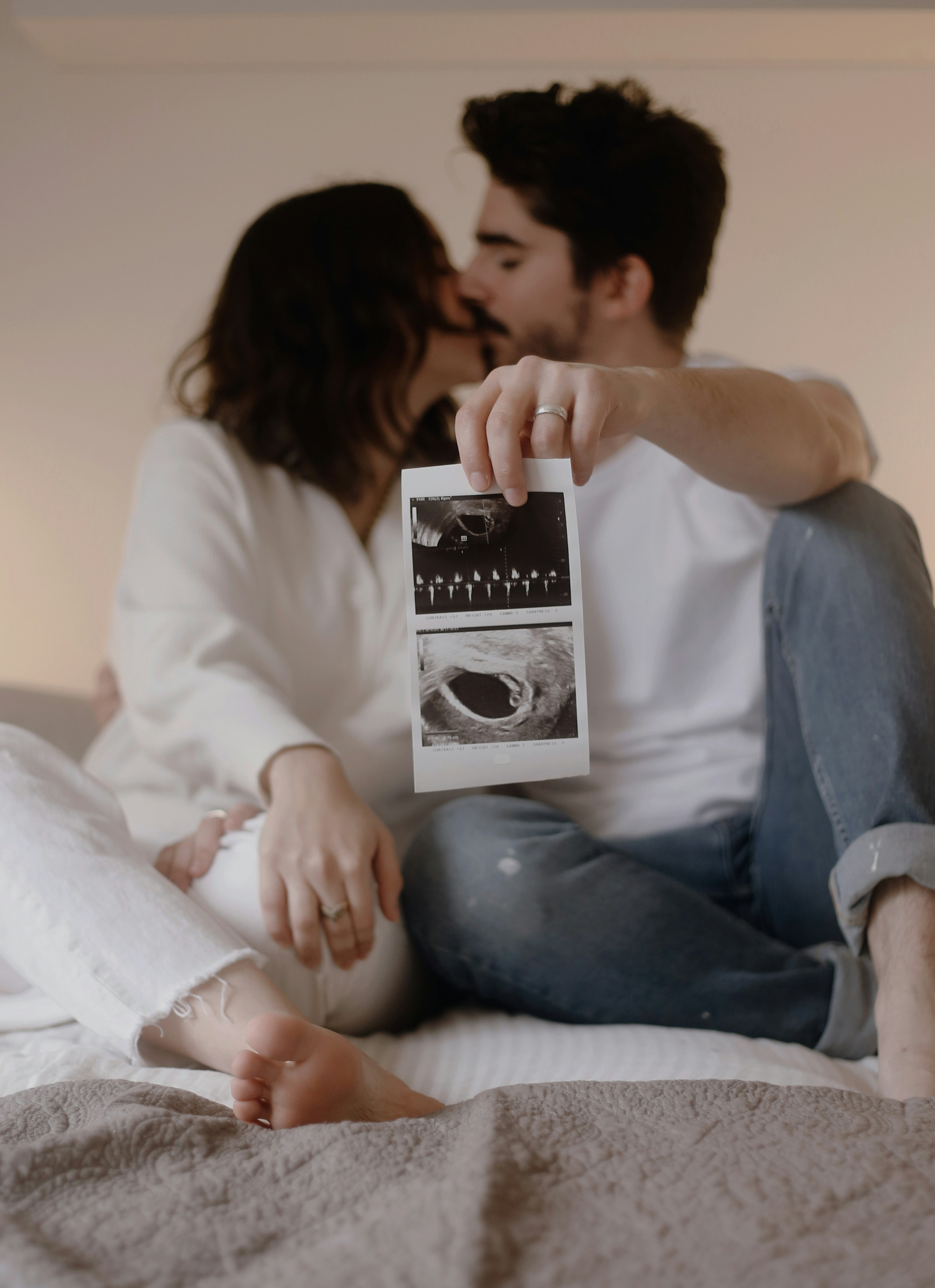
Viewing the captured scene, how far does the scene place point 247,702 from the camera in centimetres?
100

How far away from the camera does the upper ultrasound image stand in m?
0.71

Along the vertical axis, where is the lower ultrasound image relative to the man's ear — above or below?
below

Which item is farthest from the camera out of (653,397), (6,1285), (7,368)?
→ (7,368)

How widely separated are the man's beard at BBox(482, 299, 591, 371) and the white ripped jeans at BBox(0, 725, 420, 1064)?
2.95 feet

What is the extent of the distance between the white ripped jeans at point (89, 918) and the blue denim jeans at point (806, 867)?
0.68 ft

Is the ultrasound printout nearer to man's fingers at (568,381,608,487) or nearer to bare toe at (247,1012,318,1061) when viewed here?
man's fingers at (568,381,608,487)

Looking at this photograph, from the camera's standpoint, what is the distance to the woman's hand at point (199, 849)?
90 cm

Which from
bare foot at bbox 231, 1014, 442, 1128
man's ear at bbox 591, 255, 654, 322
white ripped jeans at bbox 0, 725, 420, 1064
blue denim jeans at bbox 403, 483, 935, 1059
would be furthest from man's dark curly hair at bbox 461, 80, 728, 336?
bare foot at bbox 231, 1014, 442, 1128

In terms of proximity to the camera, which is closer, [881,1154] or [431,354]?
[881,1154]

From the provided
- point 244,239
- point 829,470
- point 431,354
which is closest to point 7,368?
point 244,239

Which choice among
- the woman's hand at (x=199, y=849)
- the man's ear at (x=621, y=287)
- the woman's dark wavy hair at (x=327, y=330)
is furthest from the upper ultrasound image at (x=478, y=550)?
the man's ear at (x=621, y=287)

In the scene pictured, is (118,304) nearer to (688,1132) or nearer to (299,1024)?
(299,1024)

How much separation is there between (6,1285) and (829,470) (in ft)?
2.99

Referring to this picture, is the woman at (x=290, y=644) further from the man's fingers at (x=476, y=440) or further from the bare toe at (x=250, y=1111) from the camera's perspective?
the man's fingers at (x=476, y=440)
